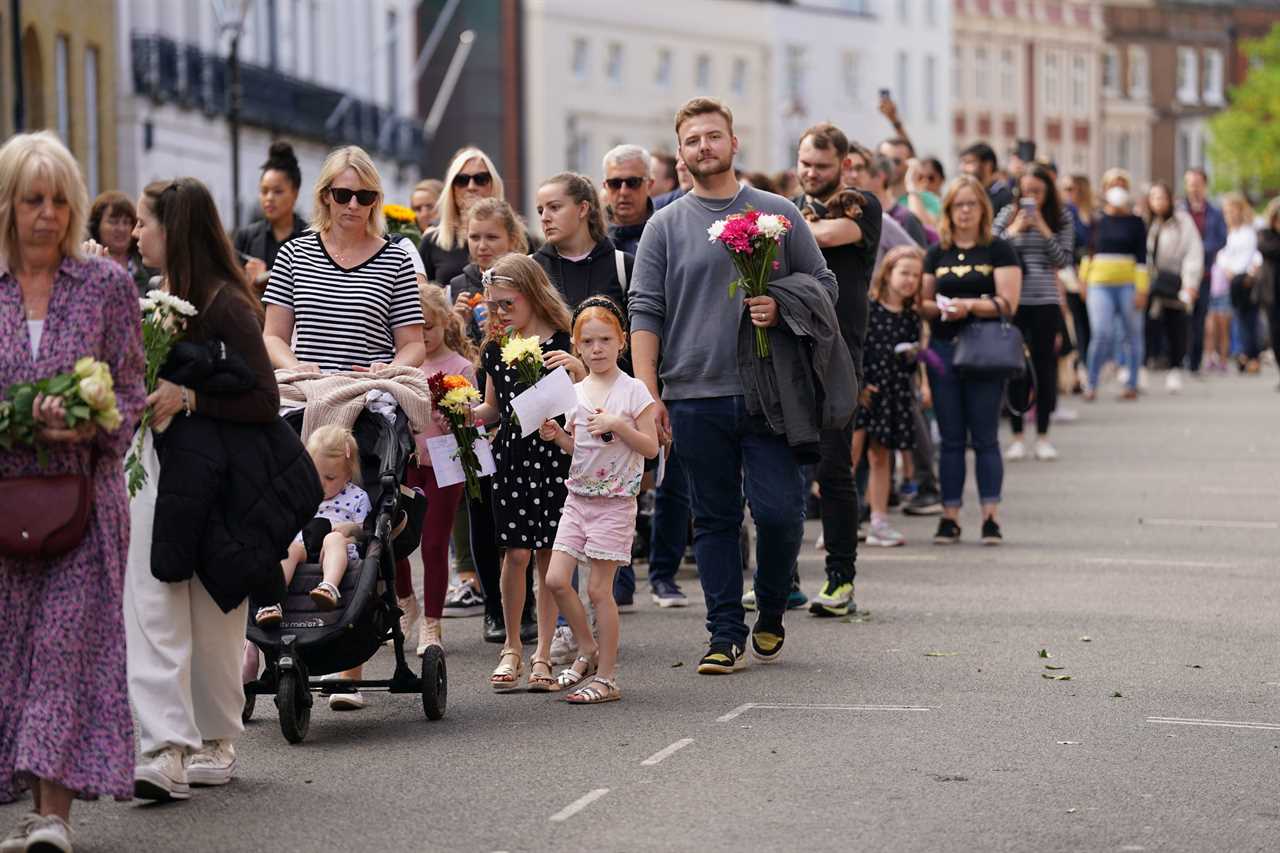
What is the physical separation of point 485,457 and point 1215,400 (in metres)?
18.6

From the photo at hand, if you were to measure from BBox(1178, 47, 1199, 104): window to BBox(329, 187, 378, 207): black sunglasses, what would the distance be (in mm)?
107488

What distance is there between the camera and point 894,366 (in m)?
15.1

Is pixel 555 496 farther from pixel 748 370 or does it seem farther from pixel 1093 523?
pixel 1093 523

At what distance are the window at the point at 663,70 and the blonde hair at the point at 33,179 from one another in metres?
73.0

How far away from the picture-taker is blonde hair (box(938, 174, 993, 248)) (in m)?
14.5

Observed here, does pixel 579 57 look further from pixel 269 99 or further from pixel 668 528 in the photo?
pixel 668 528

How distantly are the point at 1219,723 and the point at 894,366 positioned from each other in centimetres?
652

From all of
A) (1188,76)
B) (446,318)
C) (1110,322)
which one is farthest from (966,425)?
(1188,76)

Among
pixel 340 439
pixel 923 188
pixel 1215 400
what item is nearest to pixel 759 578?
pixel 340 439

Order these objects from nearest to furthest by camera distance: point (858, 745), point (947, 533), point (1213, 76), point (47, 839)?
point (47, 839), point (858, 745), point (947, 533), point (1213, 76)

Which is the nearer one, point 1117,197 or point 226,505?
point 226,505

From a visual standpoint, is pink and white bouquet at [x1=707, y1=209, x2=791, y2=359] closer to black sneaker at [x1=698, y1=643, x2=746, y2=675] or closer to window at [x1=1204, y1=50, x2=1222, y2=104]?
black sneaker at [x1=698, y1=643, x2=746, y2=675]

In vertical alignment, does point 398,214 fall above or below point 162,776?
above

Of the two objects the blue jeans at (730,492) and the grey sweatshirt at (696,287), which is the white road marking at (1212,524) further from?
the grey sweatshirt at (696,287)
